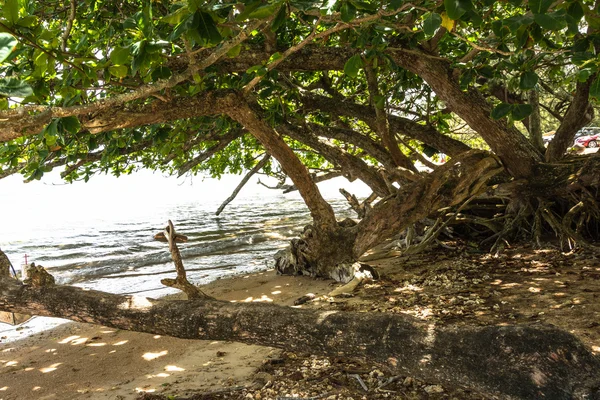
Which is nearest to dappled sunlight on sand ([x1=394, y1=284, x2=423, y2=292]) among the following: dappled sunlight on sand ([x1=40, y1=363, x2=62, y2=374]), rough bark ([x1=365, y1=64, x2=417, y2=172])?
rough bark ([x1=365, y1=64, x2=417, y2=172])

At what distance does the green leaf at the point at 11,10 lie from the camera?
2.18 metres

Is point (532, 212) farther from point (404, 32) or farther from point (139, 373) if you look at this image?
point (139, 373)

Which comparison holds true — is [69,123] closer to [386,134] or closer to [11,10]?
[11,10]

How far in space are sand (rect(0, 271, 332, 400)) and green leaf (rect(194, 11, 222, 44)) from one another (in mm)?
2399

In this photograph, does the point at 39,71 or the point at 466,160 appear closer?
the point at 39,71

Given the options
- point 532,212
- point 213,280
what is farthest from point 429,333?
point 213,280

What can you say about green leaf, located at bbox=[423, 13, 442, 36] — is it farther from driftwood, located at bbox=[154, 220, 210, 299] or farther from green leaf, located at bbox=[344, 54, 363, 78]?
driftwood, located at bbox=[154, 220, 210, 299]

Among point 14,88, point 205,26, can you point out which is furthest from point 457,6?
point 14,88

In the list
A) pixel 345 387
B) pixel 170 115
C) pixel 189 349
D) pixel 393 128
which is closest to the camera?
pixel 345 387

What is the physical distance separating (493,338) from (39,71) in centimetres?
298

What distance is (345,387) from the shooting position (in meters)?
3.17

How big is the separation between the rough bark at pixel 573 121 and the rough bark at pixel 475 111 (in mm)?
Result: 398

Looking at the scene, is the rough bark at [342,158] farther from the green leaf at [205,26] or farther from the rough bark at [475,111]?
the green leaf at [205,26]

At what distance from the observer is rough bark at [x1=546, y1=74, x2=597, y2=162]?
6543 millimetres
